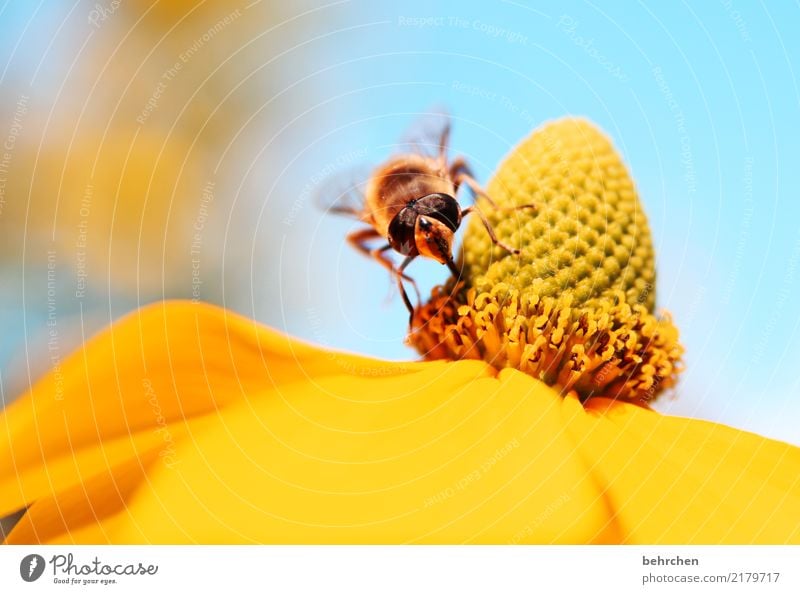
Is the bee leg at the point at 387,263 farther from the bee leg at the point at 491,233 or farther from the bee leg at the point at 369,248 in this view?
the bee leg at the point at 491,233

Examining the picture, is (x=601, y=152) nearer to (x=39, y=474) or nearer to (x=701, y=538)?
(x=701, y=538)

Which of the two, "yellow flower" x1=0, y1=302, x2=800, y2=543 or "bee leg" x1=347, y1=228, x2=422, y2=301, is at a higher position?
"bee leg" x1=347, y1=228, x2=422, y2=301

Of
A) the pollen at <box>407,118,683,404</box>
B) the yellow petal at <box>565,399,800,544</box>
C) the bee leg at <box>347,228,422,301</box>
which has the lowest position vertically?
the yellow petal at <box>565,399,800,544</box>

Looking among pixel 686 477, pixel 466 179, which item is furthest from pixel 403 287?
pixel 686 477

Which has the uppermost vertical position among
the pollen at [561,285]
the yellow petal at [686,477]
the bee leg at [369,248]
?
the bee leg at [369,248]

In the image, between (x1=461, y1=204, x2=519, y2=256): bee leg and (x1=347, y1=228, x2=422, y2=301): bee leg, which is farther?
(x1=347, y1=228, x2=422, y2=301): bee leg

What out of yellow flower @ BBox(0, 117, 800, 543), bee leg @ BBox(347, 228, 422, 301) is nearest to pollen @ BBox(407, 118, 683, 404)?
yellow flower @ BBox(0, 117, 800, 543)

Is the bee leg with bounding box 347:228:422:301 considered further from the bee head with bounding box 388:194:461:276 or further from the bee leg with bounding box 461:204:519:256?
the bee leg with bounding box 461:204:519:256

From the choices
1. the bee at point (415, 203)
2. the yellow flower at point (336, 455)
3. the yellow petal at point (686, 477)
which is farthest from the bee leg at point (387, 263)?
the yellow petal at point (686, 477)
